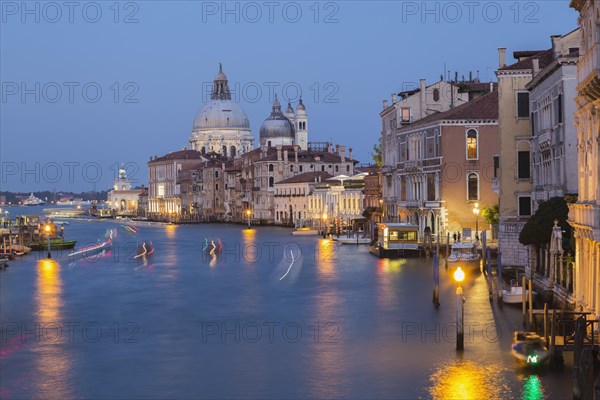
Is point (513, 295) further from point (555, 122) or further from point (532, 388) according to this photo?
point (532, 388)

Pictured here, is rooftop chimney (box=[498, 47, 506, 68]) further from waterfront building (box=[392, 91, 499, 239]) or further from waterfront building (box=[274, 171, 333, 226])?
waterfront building (box=[274, 171, 333, 226])

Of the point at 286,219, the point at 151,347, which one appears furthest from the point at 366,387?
the point at 286,219

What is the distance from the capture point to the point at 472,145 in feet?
145

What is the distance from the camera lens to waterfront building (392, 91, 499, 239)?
43.7 metres

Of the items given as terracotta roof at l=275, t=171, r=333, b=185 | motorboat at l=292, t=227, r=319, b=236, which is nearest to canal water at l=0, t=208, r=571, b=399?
motorboat at l=292, t=227, r=319, b=236

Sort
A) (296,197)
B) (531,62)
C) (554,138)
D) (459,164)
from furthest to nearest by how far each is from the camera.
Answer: (296,197) → (459,164) → (531,62) → (554,138)

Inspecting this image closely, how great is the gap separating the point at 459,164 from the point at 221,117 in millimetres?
99986

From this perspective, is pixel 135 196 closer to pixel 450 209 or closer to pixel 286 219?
pixel 286 219

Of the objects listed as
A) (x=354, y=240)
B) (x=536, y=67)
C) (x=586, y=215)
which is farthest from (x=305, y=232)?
(x=586, y=215)

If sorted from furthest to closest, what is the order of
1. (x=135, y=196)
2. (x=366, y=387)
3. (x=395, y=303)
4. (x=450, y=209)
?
(x=135, y=196) → (x=450, y=209) → (x=395, y=303) → (x=366, y=387)

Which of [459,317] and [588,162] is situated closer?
[588,162]

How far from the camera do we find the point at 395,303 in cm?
2812

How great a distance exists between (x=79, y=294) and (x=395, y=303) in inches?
367

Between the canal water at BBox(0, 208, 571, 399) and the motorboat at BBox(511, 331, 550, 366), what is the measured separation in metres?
0.23
